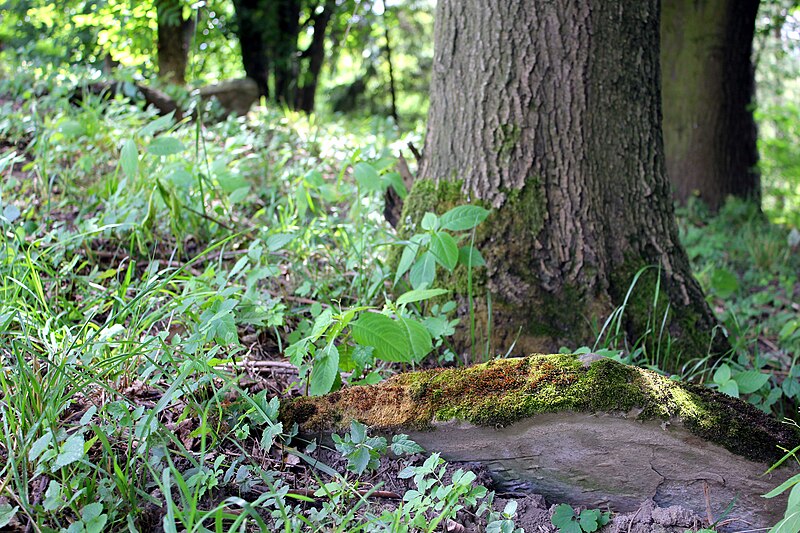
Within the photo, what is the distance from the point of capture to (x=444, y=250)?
2.10 meters

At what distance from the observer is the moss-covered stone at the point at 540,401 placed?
1.69 m

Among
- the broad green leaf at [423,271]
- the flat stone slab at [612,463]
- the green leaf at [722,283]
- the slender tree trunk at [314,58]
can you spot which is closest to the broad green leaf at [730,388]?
the flat stone slab at [612,463]

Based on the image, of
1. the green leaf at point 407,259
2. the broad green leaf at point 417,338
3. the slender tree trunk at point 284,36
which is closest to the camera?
the broad green leaf at point 417,338

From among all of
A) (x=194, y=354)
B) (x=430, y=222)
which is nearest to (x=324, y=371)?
(x=194, y=354)

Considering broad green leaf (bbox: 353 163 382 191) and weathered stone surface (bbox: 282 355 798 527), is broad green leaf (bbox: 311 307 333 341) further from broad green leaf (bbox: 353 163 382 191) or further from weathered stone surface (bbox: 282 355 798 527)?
broad green leaf (bbox: 353 163 382 191)

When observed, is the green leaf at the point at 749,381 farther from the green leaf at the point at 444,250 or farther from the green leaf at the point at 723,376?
the green leaf at the point at 444,250

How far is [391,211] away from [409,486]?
171cm

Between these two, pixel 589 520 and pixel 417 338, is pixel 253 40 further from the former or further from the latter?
pixel 589 520

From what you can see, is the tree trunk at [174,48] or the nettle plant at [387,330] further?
the tree trunk at [174,48]

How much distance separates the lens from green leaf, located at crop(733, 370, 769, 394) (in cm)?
212

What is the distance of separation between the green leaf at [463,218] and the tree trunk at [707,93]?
4271mm

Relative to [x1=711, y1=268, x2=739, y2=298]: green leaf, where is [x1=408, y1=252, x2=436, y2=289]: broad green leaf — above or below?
above

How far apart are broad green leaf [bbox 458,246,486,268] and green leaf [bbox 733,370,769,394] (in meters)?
0.96

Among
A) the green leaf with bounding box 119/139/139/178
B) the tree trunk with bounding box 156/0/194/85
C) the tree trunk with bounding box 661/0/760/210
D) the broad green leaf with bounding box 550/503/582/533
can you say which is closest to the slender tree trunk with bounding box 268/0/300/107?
the tree trunk with bounding box 156/0/194/85
